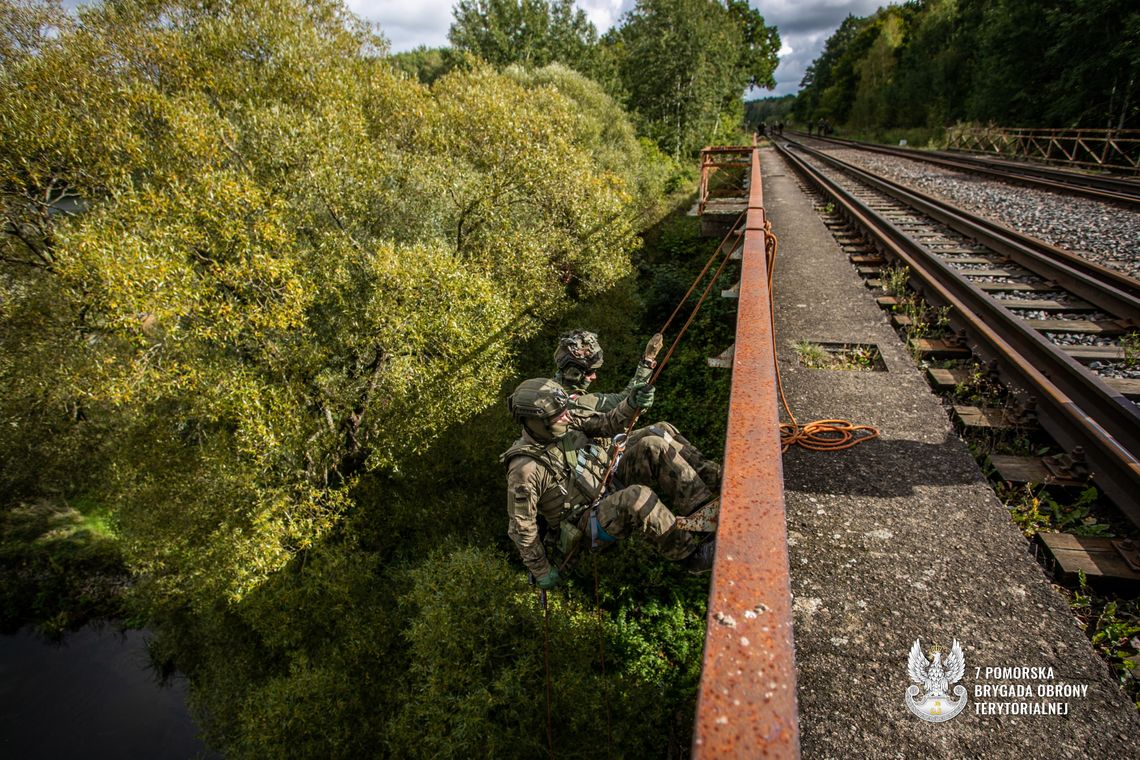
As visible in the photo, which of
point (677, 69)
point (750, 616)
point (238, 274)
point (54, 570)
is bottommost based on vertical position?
point (54, 570)

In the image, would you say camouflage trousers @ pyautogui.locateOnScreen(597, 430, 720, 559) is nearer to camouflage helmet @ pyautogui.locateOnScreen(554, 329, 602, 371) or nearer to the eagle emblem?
camouflage helmet @ pyautogui.locateOnScreen(554, 329, 602, 371)

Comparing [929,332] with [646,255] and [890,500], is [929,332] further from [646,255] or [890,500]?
[646,255]

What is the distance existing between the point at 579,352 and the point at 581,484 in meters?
1.21

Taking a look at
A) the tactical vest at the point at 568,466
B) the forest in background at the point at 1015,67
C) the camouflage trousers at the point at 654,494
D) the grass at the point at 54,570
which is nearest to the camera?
the camouflage trousers at the point at 654,494

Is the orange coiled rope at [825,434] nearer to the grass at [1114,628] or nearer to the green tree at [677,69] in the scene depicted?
the grass at [1114,628]

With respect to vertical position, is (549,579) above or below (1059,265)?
below

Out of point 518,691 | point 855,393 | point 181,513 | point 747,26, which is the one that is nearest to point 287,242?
point 181,513

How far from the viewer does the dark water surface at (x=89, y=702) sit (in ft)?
36.0

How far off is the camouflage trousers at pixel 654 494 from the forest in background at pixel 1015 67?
24.5m

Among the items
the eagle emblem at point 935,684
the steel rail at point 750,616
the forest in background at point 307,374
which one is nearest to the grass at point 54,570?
the forest in background at point 307,374

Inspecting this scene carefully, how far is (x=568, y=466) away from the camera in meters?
4.56

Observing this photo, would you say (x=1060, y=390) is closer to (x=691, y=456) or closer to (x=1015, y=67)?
(x=691, y=456)

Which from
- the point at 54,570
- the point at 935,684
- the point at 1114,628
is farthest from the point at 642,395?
the point at 54,570

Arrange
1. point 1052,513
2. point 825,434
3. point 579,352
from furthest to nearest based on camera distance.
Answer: point 579,352 → point 825,434 → point 1052,513
